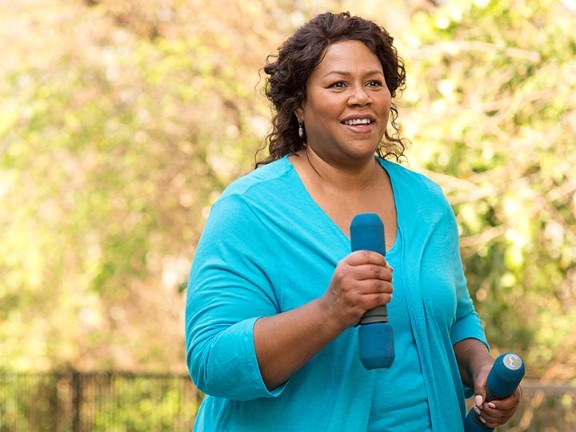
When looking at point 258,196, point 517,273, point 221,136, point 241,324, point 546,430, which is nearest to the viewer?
point 241,324

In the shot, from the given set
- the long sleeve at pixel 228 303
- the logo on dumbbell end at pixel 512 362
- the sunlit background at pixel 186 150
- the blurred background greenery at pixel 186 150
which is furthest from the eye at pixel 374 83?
the blurred background greenery at pixel 186 150

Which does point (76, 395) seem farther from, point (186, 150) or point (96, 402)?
point (186, 150)

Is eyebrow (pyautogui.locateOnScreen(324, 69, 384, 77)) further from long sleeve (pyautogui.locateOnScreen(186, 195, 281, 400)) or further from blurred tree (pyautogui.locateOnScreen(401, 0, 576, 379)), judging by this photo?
blurred tree (pyautogui.locateOnScreen(401, 0, 576, 379))

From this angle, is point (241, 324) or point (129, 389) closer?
point (241, 324)

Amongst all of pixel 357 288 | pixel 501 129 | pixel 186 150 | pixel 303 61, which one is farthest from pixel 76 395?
pixel 357 288

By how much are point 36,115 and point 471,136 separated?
4.84m

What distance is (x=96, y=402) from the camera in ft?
34.6

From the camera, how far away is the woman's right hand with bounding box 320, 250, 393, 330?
2422mm

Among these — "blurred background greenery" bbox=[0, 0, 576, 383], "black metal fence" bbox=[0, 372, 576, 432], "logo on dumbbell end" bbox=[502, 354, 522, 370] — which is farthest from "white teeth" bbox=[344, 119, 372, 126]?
"black metal fence" bbox=[0, 372, 576, 432]

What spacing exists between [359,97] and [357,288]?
58cm

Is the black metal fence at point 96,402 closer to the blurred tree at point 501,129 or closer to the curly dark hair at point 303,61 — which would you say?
the blurred tree at point 501,129

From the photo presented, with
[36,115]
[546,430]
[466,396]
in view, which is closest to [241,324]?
[466,396]

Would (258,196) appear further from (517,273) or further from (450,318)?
(517,273)

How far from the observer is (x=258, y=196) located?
2.77 meters
